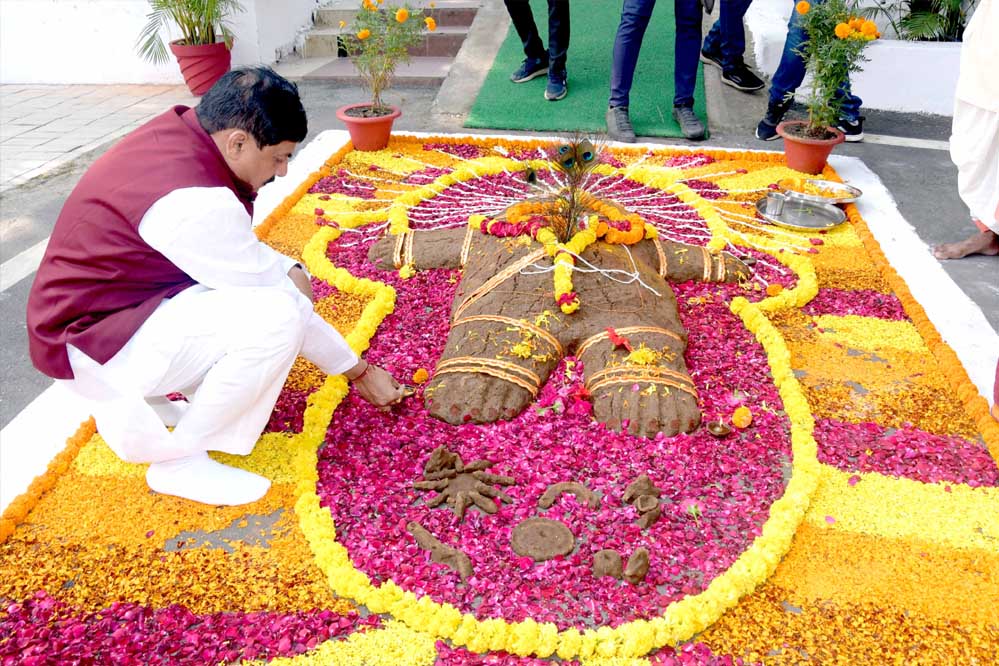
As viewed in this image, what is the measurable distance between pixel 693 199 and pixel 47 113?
558cm

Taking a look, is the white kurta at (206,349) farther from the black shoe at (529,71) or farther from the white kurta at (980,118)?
the black shoe at (529,71)

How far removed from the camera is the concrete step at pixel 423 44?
780 cm

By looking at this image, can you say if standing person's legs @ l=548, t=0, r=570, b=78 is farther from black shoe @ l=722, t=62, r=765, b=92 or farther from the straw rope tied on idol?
the straw rope tied on idol

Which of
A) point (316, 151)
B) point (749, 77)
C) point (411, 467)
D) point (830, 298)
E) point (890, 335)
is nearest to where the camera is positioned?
point (411, 467)

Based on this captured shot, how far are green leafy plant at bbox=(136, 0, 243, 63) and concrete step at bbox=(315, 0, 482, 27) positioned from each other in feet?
3.95

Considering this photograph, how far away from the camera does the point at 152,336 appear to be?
218 cm

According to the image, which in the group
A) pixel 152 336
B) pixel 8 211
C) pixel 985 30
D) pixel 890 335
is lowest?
pixel 890 335

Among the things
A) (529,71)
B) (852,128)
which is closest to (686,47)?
(852,128)

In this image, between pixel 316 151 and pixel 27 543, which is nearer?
pixel 27 543

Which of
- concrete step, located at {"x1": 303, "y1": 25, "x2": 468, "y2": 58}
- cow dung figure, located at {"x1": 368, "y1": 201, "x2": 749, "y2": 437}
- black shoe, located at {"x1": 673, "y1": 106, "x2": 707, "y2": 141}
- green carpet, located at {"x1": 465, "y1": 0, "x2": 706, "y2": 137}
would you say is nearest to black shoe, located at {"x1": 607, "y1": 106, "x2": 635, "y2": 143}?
green carpet, located at {"x1": 465, "y1": 0, "x2": 706, "y2": 137}

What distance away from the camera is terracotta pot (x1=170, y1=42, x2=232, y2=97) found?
6688 mm

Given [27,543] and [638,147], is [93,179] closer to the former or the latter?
[27,543]

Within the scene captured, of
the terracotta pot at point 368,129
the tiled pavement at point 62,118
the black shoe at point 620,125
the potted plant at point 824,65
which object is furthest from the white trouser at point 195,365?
the potted plant at point 824,65

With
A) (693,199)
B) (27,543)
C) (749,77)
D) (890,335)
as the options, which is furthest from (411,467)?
(749,77)
